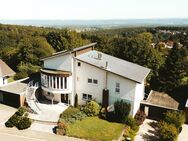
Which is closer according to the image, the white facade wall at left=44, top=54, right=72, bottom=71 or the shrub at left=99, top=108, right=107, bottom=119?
the shrub at left=99, top=108, right=107, bottom=119

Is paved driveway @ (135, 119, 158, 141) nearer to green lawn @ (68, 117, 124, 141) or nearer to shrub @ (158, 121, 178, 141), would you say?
shrub @ (158, 121, 178, 141)

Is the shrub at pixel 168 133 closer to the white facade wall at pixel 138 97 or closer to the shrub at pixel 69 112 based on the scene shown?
the white facade wall at pixel 138 97

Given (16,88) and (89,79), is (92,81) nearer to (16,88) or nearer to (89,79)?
(89,79)

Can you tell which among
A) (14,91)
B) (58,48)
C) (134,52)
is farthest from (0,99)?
(58,48)

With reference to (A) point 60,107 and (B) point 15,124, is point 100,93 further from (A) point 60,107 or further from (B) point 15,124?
(B) point 15,124

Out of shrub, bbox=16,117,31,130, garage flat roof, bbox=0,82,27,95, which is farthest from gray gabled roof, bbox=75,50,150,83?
shrub, bbox=16,117,31,130

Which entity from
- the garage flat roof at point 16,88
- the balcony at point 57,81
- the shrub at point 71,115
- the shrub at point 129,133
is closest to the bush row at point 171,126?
the shrub at point 129,133
